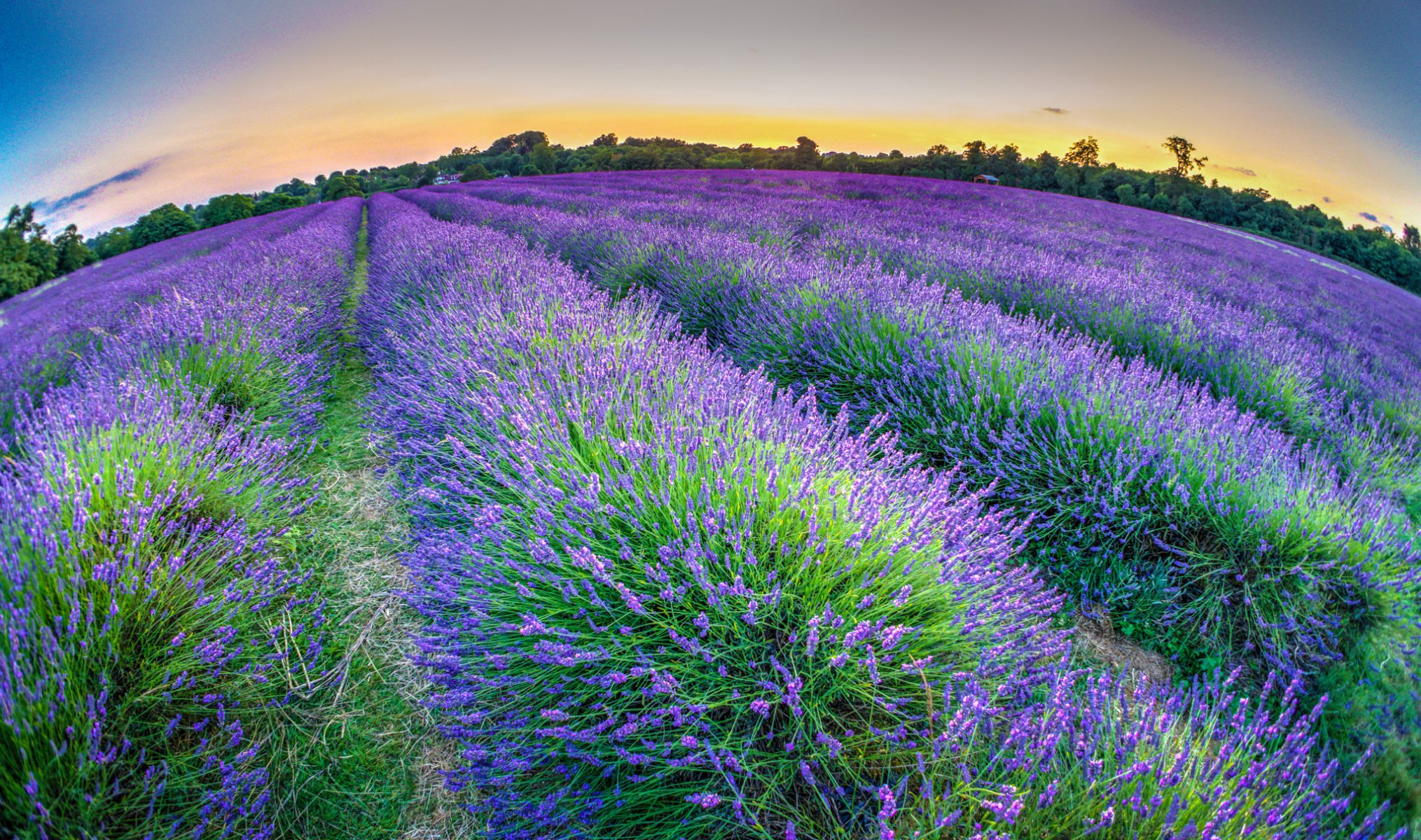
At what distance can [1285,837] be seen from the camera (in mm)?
1031

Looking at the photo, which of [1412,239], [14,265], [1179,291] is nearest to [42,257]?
[14,265]

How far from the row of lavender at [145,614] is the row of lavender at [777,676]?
55 cm

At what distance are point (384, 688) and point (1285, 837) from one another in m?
2.43

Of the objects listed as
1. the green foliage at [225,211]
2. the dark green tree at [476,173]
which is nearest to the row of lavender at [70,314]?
the green foliage at [225,211]

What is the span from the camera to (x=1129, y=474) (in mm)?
2295

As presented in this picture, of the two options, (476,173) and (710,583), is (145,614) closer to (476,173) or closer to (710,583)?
(710,583)

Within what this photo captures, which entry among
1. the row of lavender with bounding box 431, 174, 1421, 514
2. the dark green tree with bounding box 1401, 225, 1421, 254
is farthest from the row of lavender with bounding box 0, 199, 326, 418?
the dark green tree with bounding box 1401, 225, 1421, 254

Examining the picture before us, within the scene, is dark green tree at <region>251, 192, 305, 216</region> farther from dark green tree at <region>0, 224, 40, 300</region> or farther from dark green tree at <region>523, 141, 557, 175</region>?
dark green tree at <region>0, 224, 40, 300</region>

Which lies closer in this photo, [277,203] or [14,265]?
[14,265]

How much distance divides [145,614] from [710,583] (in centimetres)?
163

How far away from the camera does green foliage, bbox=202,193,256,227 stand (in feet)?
94.7

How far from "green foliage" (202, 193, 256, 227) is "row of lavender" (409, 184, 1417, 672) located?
3729 cm

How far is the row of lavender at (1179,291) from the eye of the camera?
10.7 ft

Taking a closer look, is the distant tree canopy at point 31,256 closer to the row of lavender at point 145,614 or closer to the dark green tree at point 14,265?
the dark green tree at point 14,265
